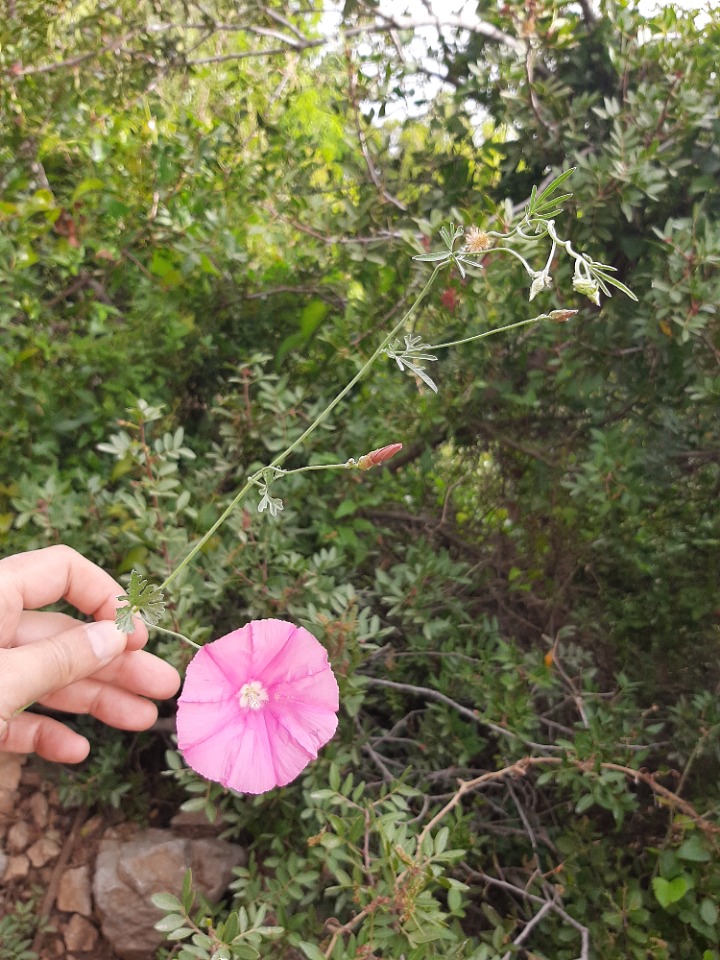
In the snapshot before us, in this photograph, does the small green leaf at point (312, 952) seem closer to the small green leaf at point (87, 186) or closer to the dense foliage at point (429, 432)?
the dense foliage at point (429, 432)

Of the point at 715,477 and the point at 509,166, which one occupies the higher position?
the point at 509,166

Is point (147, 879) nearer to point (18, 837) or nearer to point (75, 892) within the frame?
point (75, 892)

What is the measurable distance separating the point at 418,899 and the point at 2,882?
1264mm

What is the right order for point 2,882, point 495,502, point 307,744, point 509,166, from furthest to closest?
1. point 495,502
2. point 509,166
3. point 2,882
4. point 307,744

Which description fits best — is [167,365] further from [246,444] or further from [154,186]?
[154,186]

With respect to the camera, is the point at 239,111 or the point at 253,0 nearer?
the point at 253,0

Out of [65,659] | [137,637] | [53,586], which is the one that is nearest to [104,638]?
[65,659]

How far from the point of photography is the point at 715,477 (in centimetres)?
188

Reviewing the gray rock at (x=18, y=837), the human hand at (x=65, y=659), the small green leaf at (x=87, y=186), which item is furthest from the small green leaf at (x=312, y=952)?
the small green leaf at (x=87, y=186)

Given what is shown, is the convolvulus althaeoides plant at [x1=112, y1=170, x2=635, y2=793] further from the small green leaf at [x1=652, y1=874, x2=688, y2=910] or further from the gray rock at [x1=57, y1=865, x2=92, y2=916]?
the gray rock at [x1=57, y1=865, x2=92, y2=916]

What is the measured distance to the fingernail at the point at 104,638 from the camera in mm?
1170

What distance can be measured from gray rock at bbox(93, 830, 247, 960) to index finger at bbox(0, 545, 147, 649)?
2.25 feet

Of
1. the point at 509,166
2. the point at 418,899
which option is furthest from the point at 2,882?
the point at 509,166

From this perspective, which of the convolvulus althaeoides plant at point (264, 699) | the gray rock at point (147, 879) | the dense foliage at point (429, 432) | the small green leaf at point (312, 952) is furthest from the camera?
the gray rock at point (147, 879)
